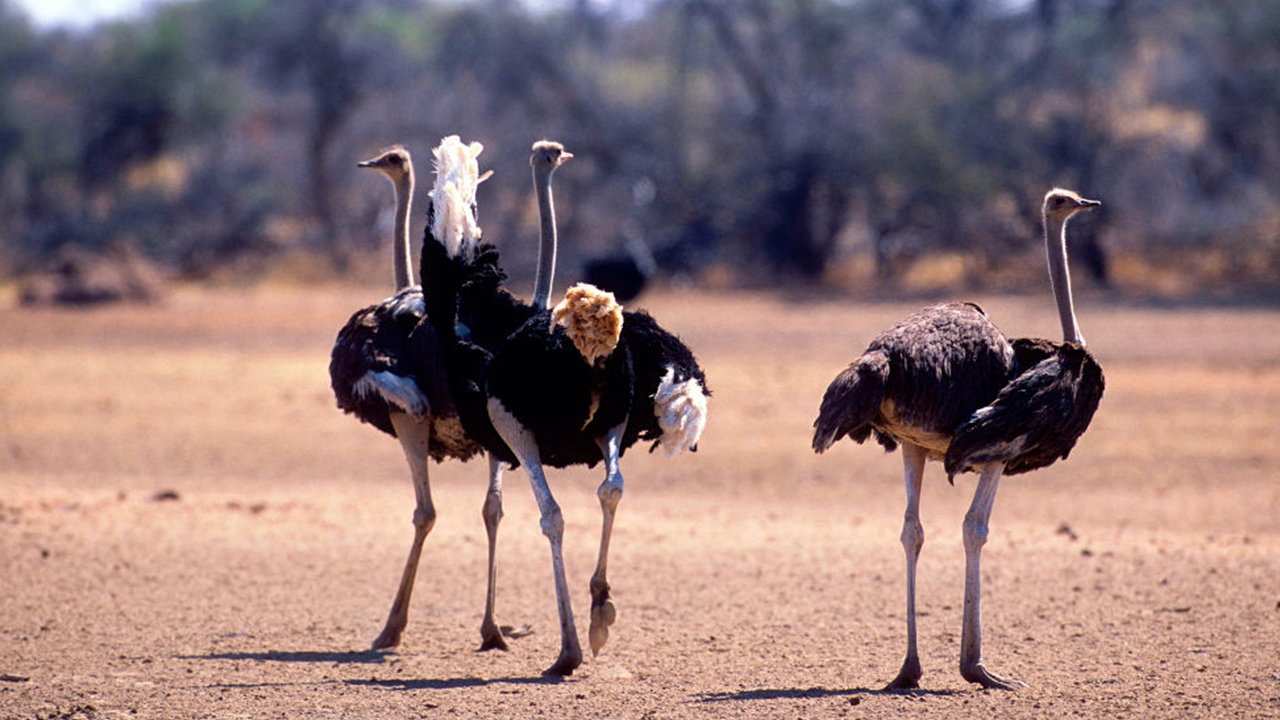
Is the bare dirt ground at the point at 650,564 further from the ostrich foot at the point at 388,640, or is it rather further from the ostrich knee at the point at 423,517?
the ostrich knee at the point at 423,517

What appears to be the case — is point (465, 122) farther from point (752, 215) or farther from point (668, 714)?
point (668, 714)

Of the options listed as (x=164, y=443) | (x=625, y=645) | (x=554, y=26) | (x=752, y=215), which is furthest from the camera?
(x=554, y=26)

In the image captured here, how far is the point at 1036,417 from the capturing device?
4.82 meters

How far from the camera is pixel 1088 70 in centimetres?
2192

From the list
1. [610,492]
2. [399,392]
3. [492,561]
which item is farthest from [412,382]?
[610,492]

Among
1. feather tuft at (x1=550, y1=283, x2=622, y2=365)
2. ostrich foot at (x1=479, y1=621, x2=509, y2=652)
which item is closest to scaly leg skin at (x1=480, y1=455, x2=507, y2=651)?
ostrich foot at (x1=479, y1=621, x2=509, y2=652)

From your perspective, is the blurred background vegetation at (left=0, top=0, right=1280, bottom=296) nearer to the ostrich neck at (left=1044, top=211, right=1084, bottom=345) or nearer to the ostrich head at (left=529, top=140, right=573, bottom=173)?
the ostrich neck at (left=1044, top=211, right=1084, bottom=345)

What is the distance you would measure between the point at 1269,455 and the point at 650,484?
3.88 metres

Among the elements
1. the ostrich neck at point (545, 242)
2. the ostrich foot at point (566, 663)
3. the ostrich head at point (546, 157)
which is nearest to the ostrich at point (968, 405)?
the ostrich foot at point (566, 663)

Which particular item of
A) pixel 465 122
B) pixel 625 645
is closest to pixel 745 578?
pixel 625 645

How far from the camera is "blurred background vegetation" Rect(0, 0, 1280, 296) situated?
2045 centimetres

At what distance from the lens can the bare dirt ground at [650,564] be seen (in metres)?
5.12

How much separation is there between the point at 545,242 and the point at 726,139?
56.3 ft

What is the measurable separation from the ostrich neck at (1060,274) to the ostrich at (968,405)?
366mm
